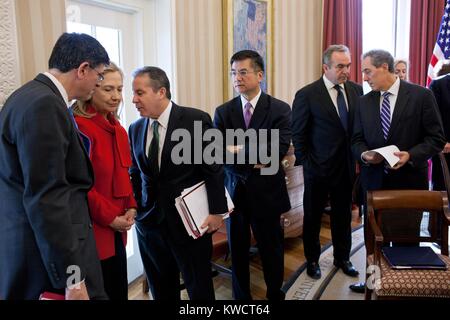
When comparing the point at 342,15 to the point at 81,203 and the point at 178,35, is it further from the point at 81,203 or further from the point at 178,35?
the point at 81,203

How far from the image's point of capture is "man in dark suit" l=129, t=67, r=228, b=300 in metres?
1.80

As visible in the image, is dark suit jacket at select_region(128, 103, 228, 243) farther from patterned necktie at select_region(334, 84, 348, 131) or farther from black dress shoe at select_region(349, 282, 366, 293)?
black dress shoe at select_region(349, 282, 366, 293)

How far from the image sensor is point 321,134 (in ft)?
9.15

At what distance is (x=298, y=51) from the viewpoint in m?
4.54

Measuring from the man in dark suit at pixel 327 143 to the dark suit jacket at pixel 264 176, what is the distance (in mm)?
533

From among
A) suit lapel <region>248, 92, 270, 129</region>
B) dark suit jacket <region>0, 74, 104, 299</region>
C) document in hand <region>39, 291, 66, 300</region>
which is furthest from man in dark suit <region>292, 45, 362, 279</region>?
document in hand <region>39, 291, 66, 300</region>

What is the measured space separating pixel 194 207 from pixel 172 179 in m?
0.18

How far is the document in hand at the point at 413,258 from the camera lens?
2001 millimetres

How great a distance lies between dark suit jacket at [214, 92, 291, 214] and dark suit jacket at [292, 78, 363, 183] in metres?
0.52

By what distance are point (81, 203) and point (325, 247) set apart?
9.49 ft

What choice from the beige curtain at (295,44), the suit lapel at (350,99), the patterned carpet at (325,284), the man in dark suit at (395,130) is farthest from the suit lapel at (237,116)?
the beige curtain at (295,44)

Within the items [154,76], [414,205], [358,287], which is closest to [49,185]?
[154,76]

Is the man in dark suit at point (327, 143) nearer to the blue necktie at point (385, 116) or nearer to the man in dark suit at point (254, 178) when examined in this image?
the blue necktie at point (385, 116)
